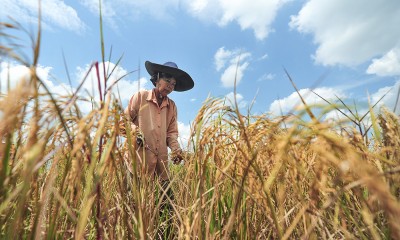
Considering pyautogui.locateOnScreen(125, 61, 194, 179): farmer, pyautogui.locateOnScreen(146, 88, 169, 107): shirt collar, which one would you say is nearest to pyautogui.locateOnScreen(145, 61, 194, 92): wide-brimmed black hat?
pyautogui.locateOnScreen(125, 61, 194, 179): farmer

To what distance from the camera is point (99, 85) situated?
97cm

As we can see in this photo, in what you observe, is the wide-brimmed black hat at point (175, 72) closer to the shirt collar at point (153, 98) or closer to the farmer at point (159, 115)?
the farmer at point (159, 115)

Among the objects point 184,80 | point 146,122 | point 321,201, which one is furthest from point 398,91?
point 184,80

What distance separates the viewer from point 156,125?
370cm

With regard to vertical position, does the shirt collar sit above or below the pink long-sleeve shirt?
above

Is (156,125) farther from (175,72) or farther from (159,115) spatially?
(175,72)

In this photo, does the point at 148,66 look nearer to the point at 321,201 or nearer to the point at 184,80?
the point at 184,80

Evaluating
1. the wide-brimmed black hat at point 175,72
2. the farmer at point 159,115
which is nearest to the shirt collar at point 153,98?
the farmer at point 159,115

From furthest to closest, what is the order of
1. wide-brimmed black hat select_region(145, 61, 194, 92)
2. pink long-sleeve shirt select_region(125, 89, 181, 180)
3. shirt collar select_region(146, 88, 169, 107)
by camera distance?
wide-brimmed black hat select_region(145, 61, 194, 92) → shirt collar select_region(146, 88, 169, 107) → pink long-sleeve shirt select_region(125, 89, 181, 180)

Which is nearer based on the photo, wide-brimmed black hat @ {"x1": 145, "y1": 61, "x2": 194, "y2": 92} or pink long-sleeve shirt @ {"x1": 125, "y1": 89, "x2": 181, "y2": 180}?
pink long-sleeve shirt @ {"x1": 125, "y1": 89, "x2": 181, "y2": 180}

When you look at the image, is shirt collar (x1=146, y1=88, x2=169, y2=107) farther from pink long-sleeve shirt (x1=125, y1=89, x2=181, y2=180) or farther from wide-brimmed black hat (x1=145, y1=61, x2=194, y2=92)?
wide-brimmed black hat (x1=145, y1=61, x2=194, y2=92)

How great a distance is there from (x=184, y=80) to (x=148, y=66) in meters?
0.53

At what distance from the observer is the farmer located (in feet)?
11.7

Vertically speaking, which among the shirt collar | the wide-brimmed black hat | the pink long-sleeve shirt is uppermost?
the wide-brimmed black hat
